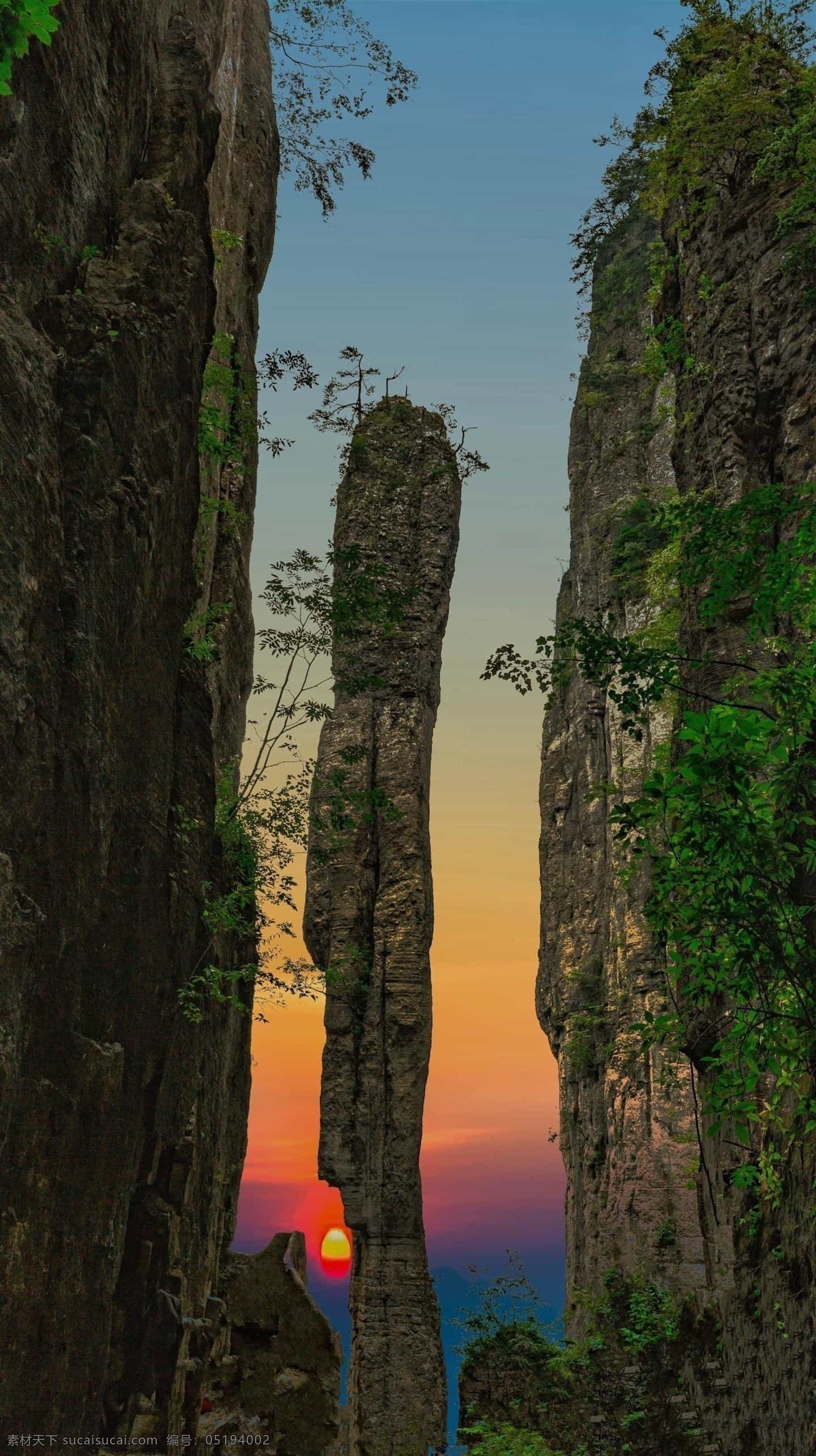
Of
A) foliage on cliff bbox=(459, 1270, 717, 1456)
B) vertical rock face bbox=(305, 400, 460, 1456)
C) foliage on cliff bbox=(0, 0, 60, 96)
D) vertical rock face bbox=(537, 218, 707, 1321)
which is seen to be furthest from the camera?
vertical rock face bbox=(537, 218, 707, 1321)

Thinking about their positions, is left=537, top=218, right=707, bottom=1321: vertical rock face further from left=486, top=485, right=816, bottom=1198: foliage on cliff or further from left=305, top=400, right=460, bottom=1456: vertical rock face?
left=486, top=485, right=816, bottom=1198: foliage on cliff

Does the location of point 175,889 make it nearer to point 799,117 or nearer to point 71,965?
point 71,965

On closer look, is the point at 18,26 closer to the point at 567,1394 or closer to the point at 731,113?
the point at 731,113

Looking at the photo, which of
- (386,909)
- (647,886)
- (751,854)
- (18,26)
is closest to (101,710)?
(18,26)

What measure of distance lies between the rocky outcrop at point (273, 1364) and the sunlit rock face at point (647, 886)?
637 cm

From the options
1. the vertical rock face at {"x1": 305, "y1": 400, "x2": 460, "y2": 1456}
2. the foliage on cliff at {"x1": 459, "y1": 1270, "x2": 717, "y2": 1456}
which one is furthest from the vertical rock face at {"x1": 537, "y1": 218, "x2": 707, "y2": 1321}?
the vertical rock face at {"x1": 305, "y1": 400, "x2": 460, "y2": 1456}

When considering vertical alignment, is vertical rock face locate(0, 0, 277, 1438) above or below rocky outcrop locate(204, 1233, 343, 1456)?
above

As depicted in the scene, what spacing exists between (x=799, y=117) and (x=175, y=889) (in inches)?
464

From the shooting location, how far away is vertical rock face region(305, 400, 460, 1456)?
77.8 feet

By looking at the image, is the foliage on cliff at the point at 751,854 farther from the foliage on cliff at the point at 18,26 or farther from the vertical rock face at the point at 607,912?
the vertical rock face at the point at 607,912

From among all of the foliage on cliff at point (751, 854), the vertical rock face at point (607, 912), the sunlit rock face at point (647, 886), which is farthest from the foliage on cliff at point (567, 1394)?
the foliage on cliff at point (751, 854)

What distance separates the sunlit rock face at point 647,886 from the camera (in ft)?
33.8

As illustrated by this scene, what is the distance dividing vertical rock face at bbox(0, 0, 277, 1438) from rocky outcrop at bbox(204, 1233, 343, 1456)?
6.10 meters

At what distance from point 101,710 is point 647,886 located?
21755 millimetres
